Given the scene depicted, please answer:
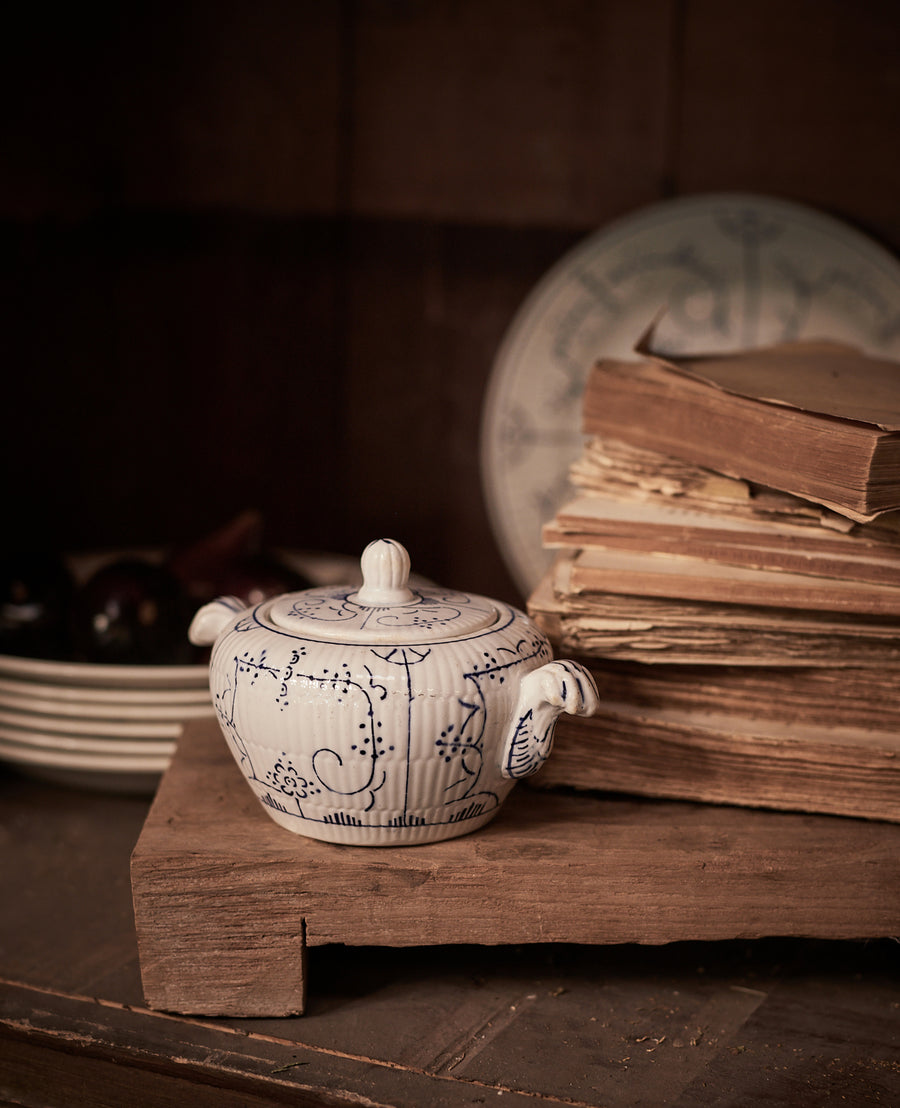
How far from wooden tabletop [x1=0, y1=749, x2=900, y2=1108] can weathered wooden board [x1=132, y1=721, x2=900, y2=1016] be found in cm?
4

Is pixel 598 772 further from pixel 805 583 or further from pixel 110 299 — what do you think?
pixel 110 299

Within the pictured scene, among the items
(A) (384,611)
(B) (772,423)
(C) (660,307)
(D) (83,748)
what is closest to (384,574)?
(A) (384,611)

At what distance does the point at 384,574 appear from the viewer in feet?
2.04

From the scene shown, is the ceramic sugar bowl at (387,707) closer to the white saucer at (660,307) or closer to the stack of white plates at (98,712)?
the stack of white plates at (98,712)

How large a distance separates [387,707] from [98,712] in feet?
1.10

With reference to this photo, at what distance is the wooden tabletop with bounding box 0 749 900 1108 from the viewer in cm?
56

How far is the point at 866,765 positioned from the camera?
2.12ft

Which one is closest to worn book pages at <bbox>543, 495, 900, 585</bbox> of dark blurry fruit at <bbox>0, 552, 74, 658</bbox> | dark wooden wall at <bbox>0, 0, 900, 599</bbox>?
dark blurry fruit at <bbox>0, 552, 74, 658</bbox>

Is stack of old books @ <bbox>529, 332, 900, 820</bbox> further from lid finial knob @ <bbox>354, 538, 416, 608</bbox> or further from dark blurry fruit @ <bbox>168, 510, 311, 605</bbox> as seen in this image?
dark blurry fruit @ <bbox>168, 510, 311, 605</bbox>

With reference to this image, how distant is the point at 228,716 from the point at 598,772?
223 millimetres

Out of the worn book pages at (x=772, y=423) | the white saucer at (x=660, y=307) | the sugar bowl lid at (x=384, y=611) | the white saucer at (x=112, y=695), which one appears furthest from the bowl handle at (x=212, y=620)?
the white saucer at (x=660, y=307)

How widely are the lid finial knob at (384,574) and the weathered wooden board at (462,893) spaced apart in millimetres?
132

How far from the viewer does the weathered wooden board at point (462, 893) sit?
23.5 inches

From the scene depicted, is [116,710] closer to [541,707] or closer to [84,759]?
[84,759]
